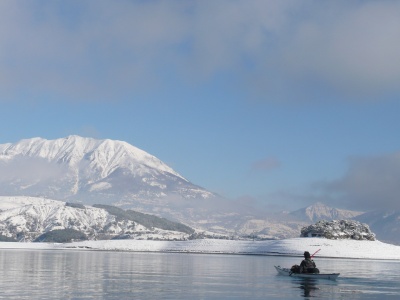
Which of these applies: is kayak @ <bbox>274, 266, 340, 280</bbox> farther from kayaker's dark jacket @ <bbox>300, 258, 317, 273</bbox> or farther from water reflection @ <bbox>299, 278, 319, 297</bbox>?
water reflection @ <bbox>299, 278, 319, 297</bbox>

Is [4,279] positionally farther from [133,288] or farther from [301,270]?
[301,270]

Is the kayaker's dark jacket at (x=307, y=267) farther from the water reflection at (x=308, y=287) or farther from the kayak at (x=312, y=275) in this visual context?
the water reflection at (x=308, y=287)

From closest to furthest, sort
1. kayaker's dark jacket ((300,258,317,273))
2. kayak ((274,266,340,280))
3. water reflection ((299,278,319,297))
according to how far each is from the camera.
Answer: water reflection ((299,278,319,297))
kayak ((274,266,340,280))
kayaker's dark jacket ((300,258,317,273))

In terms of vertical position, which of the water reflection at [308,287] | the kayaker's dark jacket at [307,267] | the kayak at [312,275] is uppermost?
the kayaker's dark jacket at [307,267]

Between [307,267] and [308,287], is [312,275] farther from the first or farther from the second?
[308,287]

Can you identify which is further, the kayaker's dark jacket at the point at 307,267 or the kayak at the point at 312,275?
the kayaker's dark jacket at the point at 307,267

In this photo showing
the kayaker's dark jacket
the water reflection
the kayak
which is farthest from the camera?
the kayaker's dark jacket

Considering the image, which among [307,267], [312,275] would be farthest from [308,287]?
[307,267]

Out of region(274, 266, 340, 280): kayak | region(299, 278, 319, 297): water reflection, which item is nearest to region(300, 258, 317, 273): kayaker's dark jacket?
region(274, 266, 340, 280): kayak

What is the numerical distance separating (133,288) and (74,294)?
8.91m

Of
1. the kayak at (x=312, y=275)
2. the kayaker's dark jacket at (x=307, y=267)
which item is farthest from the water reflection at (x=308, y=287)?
the kayaker's dark jacket at (x=307, y=267)

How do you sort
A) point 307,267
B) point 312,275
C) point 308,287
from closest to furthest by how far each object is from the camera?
point 308,287 < point 312,275 < point 307,267

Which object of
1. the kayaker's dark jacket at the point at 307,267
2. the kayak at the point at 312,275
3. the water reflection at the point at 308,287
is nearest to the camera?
the water reflection at the point at 308,287

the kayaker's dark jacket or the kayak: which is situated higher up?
the kayaker's dark jacket
